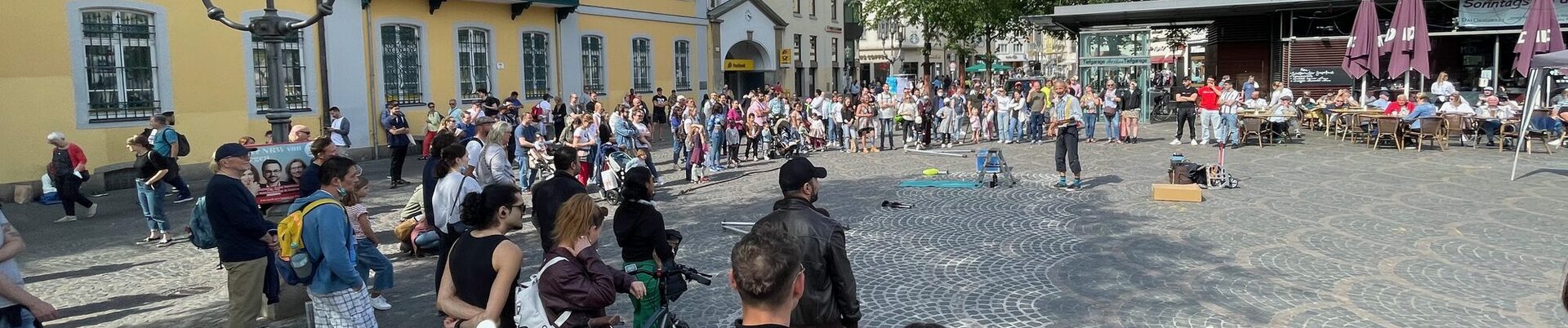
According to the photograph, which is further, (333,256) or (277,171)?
(277,171)

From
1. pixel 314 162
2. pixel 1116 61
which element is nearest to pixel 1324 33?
pixel 1116 61

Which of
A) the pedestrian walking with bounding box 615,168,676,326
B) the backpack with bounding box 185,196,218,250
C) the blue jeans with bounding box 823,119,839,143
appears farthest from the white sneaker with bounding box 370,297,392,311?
the blue jeans with bounding box 823,119,839,143

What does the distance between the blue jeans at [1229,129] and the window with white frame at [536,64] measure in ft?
46.8

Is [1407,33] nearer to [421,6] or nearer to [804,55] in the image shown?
[421,6]

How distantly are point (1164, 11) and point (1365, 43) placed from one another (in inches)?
189

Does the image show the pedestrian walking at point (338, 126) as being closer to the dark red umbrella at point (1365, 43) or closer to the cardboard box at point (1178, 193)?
the cardboard box at point (1178, 193)

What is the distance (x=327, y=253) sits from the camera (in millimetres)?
5469

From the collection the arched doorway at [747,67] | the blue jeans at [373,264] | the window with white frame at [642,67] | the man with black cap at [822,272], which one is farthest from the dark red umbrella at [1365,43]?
the man with black cap at [822,272]

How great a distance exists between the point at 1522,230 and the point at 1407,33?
1254 cm

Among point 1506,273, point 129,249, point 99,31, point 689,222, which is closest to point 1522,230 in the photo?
point 1506,273

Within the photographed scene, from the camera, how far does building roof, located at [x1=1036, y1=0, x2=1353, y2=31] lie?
2350 centimetres

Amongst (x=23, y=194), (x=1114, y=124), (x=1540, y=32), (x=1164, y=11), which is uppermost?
(x=1164, y=11)

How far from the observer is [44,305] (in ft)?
17.1

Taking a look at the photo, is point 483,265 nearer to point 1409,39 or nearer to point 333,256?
point 333,256
